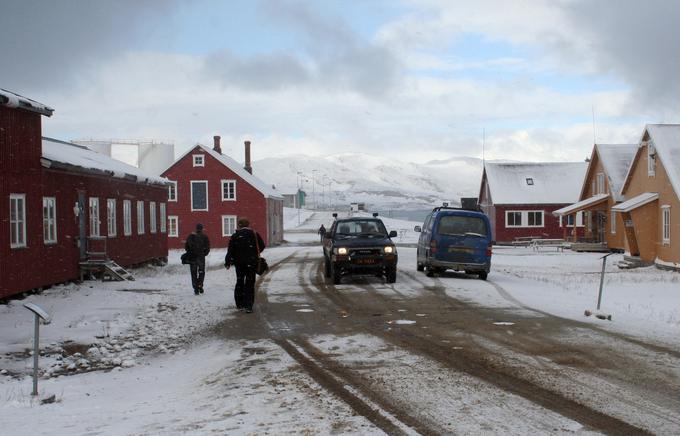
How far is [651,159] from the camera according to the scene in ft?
108

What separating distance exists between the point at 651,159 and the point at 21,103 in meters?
27.8

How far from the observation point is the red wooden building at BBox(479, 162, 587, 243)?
5616 centimetres

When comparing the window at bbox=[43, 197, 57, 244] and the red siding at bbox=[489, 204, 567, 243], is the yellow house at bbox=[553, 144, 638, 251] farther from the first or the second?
the window at bbox=[43, 197, 57, 244]

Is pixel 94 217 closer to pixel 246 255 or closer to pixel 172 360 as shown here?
pixel 246 255

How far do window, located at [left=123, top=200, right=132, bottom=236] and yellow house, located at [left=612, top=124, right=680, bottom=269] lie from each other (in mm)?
22314

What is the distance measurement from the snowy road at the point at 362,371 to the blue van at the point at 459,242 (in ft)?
14.2

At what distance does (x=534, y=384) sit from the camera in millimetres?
7406

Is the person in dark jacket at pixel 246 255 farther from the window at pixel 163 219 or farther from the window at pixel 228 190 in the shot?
the window at pixel 228 190

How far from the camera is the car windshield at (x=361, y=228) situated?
19688mm

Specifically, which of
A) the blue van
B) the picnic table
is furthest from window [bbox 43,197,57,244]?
the picnic table

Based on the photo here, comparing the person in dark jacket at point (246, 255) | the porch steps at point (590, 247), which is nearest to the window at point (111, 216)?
the person in dark jacket at point (246, 255)

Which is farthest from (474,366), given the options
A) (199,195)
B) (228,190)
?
(199,195)

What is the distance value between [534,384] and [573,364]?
1.35m

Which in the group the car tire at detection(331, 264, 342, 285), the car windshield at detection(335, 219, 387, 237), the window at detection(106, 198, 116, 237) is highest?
the window at detection(106, 198, 116, 237)
